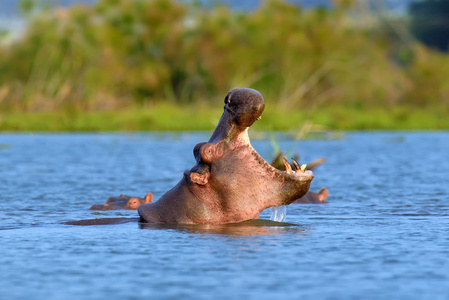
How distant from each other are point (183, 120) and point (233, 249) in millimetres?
24252

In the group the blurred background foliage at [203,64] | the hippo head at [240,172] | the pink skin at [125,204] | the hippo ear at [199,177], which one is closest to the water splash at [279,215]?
the hippo head at [240,172]

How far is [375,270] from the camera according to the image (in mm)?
7027

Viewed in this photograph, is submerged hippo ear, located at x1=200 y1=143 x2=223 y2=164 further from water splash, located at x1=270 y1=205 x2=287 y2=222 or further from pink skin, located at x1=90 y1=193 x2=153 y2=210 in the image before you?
pink skin, located at x1=90 y1=193 x2=153 y2=210

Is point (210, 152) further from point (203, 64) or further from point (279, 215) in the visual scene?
point (203, 64)

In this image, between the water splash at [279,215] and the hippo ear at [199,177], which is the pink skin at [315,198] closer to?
the water splash at [279,215]

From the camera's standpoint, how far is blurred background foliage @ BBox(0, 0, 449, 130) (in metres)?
37.0

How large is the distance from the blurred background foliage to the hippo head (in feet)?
83.2

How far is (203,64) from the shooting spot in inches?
1745

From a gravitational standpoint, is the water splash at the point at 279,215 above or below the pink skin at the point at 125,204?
below

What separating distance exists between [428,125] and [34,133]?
13.0 m

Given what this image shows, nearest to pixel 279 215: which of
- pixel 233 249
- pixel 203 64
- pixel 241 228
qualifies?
pixel 241 228

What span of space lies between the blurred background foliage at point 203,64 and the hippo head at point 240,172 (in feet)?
83.2

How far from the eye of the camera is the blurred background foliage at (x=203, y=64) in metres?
37.0

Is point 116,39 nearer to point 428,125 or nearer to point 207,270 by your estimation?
point 428,125
